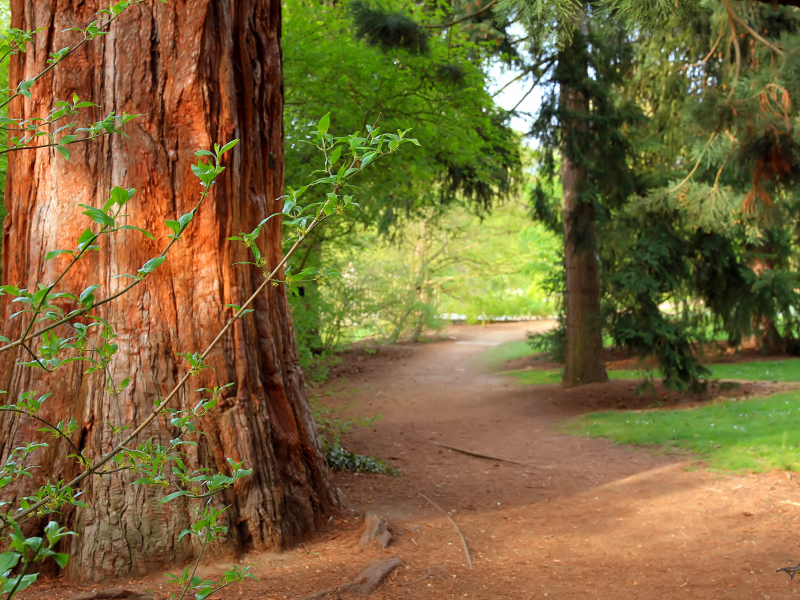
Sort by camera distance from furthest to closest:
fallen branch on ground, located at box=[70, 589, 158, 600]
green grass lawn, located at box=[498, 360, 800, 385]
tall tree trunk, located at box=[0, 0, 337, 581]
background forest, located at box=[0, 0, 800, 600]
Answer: green grass lawn, located at box=[498, 360, 800, 385] < tall tree trunk, located at box=[0, 0, 337, 581] < fallen branch on ground, located at box=[70, 589, 158, 600] < background forest, located at box=[0, 0, 800, 600]

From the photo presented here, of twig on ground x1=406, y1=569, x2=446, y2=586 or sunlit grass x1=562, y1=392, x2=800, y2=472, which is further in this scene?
sunlit grass x1=562, y1=392, x2=800, y2=472

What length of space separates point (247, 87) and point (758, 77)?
6.26 m

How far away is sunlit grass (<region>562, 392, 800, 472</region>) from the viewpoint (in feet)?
22.8

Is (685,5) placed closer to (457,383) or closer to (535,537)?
(535,537)

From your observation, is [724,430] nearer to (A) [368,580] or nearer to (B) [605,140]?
(B) [605,140]

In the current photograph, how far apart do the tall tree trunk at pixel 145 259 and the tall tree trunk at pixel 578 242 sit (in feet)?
28.7

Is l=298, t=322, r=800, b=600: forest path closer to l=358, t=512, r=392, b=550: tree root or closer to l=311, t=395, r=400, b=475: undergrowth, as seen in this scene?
l=358, t=512, r=392, b=550: tree root

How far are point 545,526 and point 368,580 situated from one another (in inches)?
83.4

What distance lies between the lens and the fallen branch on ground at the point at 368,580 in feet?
11.1

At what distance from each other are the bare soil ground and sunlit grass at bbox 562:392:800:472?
13.0 inches

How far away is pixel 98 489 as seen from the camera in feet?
11.7

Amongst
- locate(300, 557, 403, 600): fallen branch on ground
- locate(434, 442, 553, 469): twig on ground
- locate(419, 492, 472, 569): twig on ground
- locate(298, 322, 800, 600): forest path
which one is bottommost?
locate(434, 442, 553, 469): twig on ground

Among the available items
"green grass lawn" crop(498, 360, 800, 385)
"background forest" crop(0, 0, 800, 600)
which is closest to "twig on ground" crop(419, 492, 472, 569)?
"background forest" crop(0, 0, 800, 600)

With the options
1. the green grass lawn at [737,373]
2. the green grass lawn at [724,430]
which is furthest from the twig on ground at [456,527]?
the green grass lawn at [737,373]
